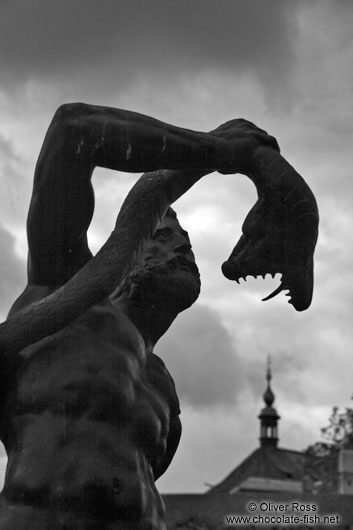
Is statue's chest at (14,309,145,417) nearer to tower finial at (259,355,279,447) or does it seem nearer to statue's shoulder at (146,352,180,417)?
statue's shoulder at (146,352,180,417)

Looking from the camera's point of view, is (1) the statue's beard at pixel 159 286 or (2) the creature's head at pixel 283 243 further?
(1) the statue's beard at pixel 159 286

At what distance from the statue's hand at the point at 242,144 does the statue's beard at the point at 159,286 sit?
41 cm

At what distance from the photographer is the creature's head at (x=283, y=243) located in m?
3.47

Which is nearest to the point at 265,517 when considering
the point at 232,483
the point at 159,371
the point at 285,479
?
the point at 159,371

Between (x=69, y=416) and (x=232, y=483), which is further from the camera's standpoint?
(x=232, y=483)

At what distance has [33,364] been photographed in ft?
11.2

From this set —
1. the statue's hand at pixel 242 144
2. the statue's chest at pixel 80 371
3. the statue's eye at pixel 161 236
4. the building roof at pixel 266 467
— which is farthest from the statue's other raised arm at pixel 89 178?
the building roof at pixel 266 467

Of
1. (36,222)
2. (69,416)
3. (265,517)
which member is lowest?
(69,416)

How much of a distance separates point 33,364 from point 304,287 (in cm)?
79

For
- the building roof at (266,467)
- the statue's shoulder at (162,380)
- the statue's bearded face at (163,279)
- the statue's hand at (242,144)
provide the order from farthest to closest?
the building roof at (266,467) < the statue's bearded face at (163,279) < the statue's shoulder at (162,380) < the statue's hand at (242,144)

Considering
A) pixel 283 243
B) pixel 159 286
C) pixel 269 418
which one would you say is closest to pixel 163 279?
pixel 159 286

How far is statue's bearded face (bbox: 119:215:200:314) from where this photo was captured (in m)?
3.74

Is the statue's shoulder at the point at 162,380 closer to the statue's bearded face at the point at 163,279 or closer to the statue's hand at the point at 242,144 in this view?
the statue's bearded face at the point at 163,279

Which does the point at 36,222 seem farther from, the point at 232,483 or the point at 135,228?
the point at 232,483
